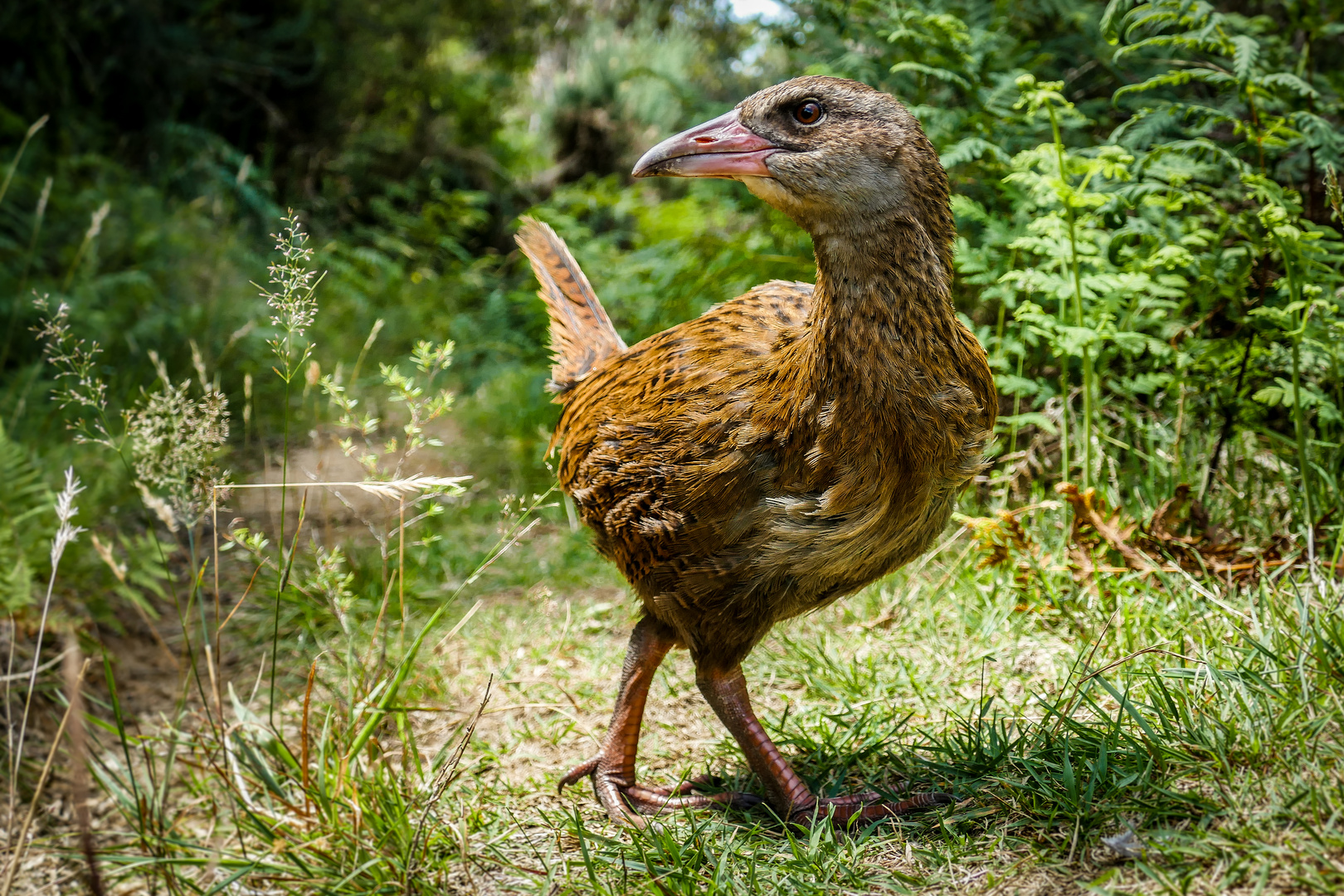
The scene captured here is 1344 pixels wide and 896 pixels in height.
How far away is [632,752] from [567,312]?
1.23 metres

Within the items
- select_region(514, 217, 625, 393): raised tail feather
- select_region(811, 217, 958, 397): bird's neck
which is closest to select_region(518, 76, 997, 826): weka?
select_region(811, 217, 958, 397): bird's neck

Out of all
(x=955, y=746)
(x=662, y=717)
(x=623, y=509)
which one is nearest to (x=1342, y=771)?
(x=955, y=746)

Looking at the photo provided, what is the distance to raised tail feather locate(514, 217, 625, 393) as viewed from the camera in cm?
284

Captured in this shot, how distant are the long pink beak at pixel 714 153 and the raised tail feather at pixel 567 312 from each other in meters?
0.81

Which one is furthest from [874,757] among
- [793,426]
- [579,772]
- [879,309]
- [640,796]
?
[879,309]

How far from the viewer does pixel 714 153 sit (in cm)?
202

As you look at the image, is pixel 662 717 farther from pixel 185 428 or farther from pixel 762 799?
pixel 185 428

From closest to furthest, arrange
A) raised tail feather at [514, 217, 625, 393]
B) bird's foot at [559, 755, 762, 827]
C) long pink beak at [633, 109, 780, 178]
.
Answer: long pink beak at [633, 109, 780, 178], bird's foot at [559, 755, 762, 827], raised tail feather at [514, 217, 625, 393]

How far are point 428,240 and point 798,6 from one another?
387cm

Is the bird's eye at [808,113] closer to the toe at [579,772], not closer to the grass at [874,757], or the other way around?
the grass at [874,757]

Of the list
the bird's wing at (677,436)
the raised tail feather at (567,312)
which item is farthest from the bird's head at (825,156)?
the raised tail feather at (567,312)

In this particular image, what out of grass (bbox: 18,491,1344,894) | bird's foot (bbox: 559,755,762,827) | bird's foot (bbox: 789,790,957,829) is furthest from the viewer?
bird's foot (bbox: 559,755,762,827)

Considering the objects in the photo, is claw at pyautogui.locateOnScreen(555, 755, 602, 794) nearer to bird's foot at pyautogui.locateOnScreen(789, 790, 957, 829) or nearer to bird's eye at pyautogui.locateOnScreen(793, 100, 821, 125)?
bird's foot at pyautogui.locateOnScreen(789, 790, 957, 829)

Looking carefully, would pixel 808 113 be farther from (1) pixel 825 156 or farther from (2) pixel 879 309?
(2) pixel 879 309
